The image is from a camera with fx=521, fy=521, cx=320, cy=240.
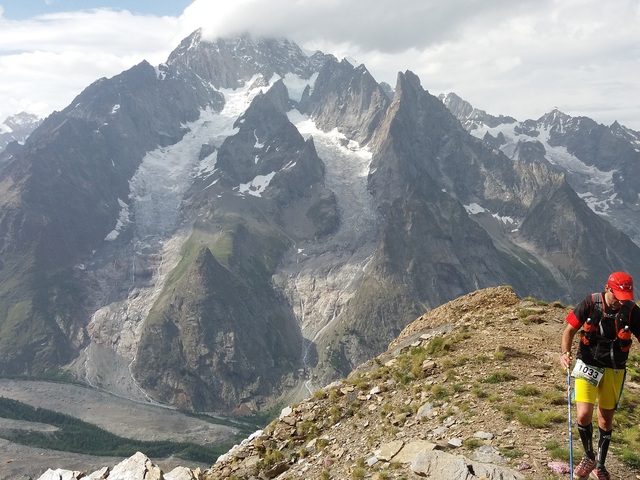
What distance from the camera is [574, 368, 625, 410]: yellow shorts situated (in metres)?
A: 15.2

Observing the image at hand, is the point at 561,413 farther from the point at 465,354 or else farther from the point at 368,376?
the point at 368,376

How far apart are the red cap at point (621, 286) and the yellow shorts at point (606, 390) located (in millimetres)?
2306

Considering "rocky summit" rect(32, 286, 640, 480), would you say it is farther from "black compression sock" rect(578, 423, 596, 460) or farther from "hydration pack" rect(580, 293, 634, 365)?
"hydration pack" rect(580, 293, 634, 365)

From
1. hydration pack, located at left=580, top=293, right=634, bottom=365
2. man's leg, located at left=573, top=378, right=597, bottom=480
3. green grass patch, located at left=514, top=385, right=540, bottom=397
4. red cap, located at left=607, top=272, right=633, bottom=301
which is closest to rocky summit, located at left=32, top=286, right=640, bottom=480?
green grass patch, located at left=514, top=385, right=540, bottom=397

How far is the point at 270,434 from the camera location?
2534cm

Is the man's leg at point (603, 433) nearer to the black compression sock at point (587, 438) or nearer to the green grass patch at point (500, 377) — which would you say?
the black compression sock at point (587, 438)

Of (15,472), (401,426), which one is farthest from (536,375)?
(15,472)

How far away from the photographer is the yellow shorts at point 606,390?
1521cm

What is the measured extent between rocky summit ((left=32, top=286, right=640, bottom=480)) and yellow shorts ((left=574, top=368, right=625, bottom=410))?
6.68 feet

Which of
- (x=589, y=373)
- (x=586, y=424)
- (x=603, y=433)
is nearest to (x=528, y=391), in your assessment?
(x=586, y=424)

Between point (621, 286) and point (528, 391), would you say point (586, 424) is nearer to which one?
point (621, 286)

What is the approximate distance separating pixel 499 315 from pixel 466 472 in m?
15.6

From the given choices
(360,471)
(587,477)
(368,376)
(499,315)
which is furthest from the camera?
(499,315)

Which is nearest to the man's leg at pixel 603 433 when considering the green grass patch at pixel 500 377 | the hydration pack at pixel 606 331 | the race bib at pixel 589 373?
the race bib at pixel 589 373
